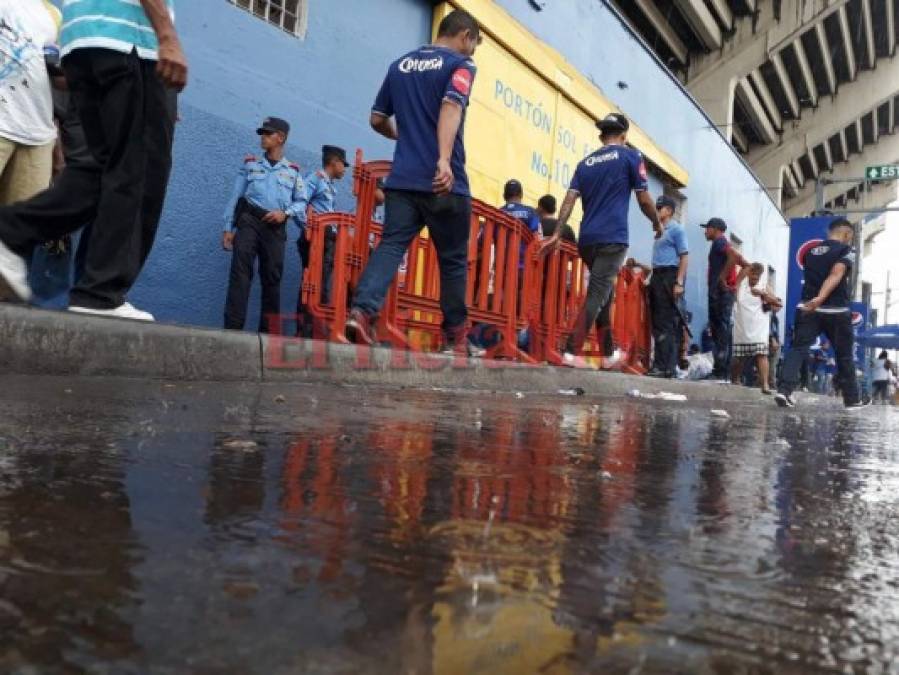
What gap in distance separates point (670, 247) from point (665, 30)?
31.9 feet

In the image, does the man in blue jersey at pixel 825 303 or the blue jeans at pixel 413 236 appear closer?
→ the blue jeans at pixel 413 236

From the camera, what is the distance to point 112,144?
2.81 metres

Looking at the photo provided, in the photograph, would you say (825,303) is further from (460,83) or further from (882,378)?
(882,378)

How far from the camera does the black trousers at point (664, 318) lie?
701 centimetres

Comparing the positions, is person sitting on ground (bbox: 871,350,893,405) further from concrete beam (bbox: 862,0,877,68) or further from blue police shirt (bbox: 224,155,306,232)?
blue police shirt (bbox: 224,155,306,232)

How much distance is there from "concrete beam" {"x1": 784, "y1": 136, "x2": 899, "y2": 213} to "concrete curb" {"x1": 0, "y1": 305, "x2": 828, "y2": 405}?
82.4ft

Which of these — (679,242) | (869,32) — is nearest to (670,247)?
(679,242)

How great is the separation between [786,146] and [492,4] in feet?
52.4

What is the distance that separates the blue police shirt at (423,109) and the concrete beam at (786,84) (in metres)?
13.9

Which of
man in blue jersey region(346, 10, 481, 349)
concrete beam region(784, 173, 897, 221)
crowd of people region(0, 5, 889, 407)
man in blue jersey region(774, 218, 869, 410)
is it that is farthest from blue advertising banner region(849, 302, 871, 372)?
man in blue jersey region(346, 10, 481, 349)

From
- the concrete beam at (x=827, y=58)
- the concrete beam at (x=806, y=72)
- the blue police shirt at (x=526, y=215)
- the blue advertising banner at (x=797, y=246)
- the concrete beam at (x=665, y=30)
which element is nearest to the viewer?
the blue police shirt at (x=526, y=215)

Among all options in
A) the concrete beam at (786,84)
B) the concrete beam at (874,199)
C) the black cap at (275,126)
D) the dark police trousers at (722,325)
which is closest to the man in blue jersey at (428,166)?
the black cap at (275,126)

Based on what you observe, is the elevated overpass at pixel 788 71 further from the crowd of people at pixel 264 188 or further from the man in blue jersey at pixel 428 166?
the man in blue jersey at pixel 428 166

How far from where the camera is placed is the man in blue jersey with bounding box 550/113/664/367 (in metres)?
5.78
